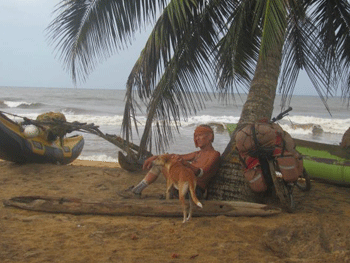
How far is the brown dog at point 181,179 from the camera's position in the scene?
3754 millimetres

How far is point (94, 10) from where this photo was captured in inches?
201

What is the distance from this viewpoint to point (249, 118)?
4555 millimetres

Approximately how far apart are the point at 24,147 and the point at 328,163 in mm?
4603

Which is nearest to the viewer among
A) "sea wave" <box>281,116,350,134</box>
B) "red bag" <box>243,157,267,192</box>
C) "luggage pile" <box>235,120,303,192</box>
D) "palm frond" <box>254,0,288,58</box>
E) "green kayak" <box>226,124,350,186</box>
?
"palm frond" <box>254,0,288,58</box>

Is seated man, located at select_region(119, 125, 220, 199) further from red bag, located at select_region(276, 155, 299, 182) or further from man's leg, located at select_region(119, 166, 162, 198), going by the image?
red bag, located at select_region(276, 155, 299, 182)

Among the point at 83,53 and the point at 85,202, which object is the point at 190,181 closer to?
the point at 85,202

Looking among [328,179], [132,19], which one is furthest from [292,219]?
[132,19]

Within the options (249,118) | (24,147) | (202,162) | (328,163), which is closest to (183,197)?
(202,162)

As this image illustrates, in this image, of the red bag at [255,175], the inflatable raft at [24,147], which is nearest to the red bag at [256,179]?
the red bag at [255,175]

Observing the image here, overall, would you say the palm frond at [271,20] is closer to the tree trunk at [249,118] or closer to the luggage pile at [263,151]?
the tree trunk at [249,118]

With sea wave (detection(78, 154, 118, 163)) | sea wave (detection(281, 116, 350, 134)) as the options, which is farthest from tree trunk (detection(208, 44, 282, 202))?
sea wave (detection(281, 116, 350, 134))

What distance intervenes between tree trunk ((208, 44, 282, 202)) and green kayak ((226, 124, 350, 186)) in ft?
4.34

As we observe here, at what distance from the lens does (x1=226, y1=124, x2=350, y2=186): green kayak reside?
17.6ft

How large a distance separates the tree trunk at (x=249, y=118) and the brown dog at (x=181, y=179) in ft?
1.62
